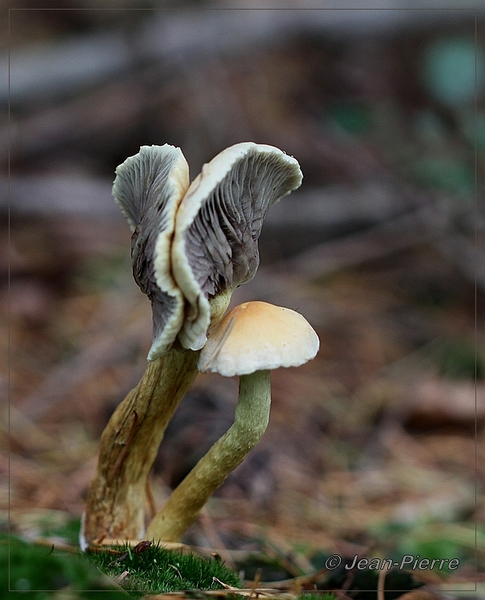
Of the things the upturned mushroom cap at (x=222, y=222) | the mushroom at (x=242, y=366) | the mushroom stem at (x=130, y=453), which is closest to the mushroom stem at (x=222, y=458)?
the mushroom at (x=242, y=366)

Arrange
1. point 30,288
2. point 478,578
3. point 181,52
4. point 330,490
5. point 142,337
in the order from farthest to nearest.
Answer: point 181,52 < point 30,288 < point 142,337 < point 330,490 < point 478,578

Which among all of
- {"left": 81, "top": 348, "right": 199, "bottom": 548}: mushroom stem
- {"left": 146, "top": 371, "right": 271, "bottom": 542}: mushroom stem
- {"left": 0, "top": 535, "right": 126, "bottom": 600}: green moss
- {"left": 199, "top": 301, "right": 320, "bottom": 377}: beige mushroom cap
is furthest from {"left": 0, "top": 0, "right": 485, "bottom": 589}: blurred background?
{"left": 199, "top": 301, "right": 320, "bottom": 377}: beige mushroom cap

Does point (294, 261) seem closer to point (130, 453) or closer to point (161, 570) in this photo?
point (130, 453)

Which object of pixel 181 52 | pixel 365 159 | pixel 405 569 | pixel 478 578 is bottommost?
pixel 478 578

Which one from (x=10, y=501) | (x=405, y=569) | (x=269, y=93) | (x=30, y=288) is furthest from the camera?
(x=269, y=93)

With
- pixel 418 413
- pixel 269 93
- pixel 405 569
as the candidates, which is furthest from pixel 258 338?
pixel 269 93

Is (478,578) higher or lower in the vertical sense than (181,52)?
lower

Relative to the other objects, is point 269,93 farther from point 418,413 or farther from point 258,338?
point 258,338
